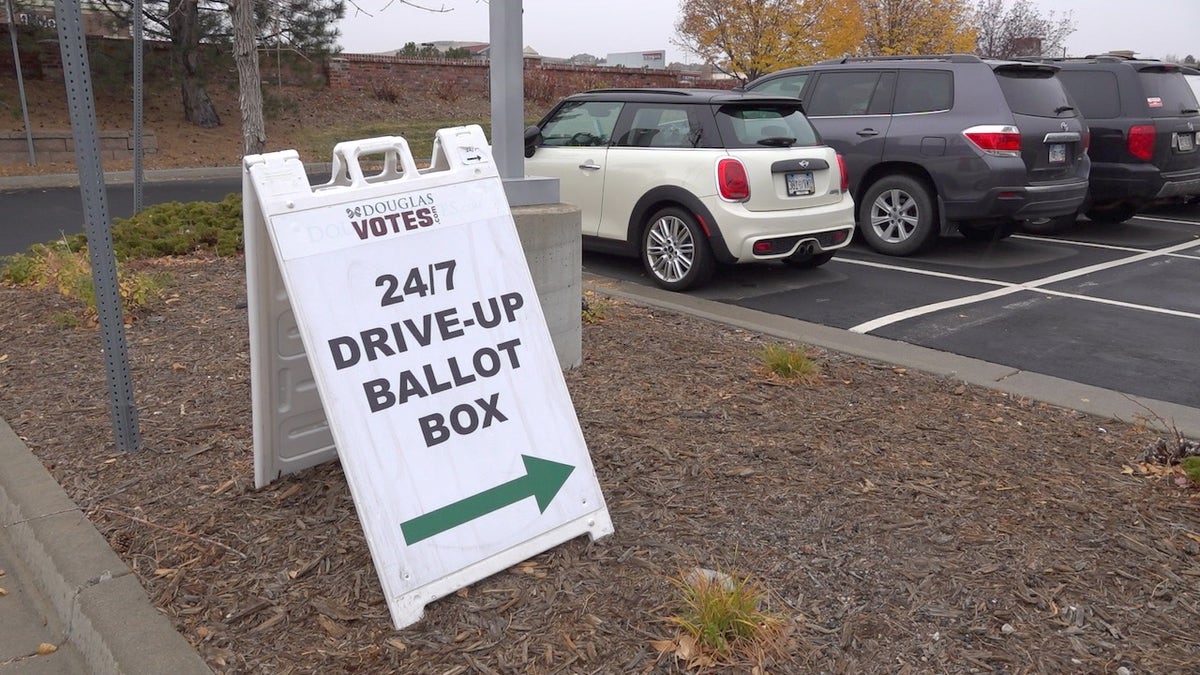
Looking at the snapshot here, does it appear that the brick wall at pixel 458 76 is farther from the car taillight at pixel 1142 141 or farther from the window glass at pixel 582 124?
the car taillight at pixel 1142 141

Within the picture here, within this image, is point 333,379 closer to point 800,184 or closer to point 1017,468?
point 1017,468

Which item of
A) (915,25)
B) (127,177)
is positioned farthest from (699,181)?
(915,25)

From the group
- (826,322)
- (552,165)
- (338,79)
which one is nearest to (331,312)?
(826,322)

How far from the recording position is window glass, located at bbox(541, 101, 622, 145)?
27.2ft

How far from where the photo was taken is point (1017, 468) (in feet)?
12.9

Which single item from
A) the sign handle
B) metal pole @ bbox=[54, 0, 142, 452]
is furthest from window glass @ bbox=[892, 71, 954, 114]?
metal pole @ bbox=[54, 0, 142, 452]

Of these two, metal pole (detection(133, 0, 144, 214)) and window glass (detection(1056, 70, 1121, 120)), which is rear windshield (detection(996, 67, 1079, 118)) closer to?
window glass (detection(1056, 70, 1121, 120))

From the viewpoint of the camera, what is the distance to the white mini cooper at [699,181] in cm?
741

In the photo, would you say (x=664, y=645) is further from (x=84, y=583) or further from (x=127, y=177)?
(x=127, y=177)

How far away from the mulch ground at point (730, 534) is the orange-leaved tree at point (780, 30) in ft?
88.7

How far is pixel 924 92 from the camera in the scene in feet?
31.8

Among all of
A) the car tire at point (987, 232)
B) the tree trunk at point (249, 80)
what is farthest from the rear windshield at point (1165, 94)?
the tree trunk at point (249, 80)

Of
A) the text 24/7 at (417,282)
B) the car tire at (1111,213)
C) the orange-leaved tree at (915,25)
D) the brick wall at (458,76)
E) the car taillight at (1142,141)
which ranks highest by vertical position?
the orange-leaved tree at (915,25)

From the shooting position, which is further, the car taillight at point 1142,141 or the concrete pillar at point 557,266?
the car taillight at point 1142,141
